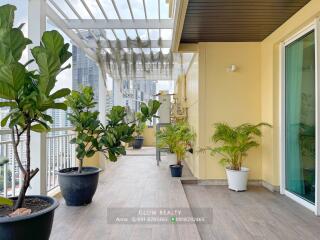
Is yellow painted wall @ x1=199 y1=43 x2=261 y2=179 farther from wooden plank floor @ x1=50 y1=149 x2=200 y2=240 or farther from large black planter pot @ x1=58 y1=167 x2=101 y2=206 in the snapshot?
large black planter pot @ x1=58 y1=167 x2=101 y2=206

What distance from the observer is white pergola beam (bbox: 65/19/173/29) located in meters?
4.46

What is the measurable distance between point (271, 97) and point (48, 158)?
3694mm

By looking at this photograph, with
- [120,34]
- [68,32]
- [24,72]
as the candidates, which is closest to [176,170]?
[120,34]

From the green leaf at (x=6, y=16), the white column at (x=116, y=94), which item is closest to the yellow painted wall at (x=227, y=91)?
the green leaf at (x=6, y=16)

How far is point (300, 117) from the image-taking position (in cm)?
384

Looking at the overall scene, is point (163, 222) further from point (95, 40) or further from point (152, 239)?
point (95, 40)

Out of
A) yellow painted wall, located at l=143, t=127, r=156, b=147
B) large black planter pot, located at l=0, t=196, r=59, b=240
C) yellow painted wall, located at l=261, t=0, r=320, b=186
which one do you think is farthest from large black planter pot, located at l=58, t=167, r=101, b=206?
yellow painted wall, located at l=143, t=127, r=156, b=147

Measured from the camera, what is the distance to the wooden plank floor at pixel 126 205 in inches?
103

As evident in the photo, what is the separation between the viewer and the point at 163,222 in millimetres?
2910

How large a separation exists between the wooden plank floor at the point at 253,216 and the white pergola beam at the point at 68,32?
3.32 m

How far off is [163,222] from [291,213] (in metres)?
1.69

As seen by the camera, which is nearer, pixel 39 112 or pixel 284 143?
pixel 39 112

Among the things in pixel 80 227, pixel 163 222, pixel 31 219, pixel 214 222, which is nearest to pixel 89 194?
pixel 80 227

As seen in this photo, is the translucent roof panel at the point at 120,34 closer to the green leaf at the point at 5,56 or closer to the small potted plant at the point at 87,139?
the small potted plant at the point at 87,139
